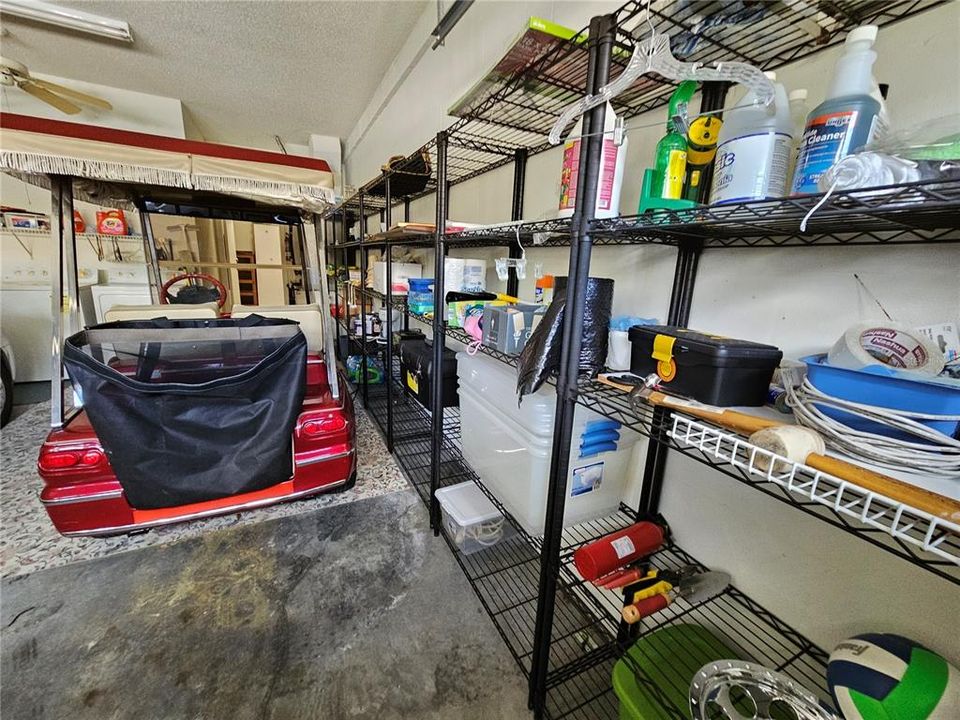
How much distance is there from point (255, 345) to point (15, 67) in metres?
3.17

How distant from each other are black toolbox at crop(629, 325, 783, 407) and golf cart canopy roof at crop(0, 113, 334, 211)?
6.17 ft

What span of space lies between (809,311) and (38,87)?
5.17 m

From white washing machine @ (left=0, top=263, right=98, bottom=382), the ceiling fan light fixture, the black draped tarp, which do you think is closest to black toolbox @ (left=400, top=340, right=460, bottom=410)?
the black draped tarp

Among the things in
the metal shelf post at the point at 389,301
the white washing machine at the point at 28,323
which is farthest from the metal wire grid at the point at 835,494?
the white washing machine at the point at 28,323

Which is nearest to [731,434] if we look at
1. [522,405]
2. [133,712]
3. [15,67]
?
[522,405]

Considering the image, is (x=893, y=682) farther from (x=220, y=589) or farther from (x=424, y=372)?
(x=220, y=589)

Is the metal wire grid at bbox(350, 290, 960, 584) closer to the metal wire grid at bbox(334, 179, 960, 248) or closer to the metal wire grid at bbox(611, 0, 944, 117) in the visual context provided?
the metal wire grid at bbox(334, 179, 960, 248)

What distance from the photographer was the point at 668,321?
1024 mm

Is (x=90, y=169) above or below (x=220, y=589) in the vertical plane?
above

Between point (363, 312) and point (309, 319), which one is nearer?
point (309, 319)

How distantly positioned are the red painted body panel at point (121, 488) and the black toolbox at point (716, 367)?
1.52 meters

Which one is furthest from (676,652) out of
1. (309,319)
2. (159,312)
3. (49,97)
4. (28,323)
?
(49,97)

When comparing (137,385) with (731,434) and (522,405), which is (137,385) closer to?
(522,405)

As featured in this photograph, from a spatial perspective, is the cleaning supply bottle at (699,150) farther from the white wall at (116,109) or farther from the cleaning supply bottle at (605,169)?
the white wall at (116,109)
